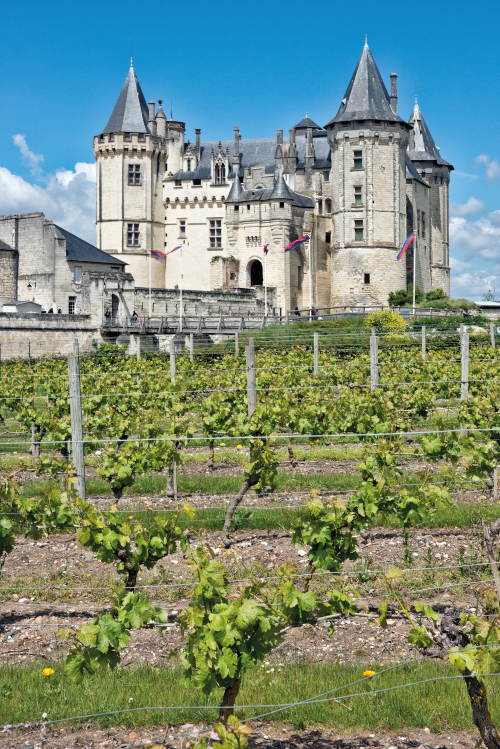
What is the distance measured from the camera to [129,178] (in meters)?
55.1

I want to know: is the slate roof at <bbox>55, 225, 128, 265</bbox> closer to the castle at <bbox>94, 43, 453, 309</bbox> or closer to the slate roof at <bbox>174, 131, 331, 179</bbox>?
the castle at <bbox>94, 43, 453, 309</bbox>

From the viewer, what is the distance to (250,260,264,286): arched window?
55.7 m

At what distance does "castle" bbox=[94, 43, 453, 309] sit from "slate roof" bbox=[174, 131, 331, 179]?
0.32 ft

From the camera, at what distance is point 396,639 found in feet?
17.2

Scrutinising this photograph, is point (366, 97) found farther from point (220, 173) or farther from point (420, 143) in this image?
point (420, 143)

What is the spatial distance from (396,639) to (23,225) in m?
45.2

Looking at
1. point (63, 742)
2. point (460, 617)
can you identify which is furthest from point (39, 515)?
point (460, 617)

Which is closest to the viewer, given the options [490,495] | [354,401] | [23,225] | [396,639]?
[396,639]

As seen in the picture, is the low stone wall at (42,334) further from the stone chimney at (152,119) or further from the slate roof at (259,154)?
the slate roof at (259,154)

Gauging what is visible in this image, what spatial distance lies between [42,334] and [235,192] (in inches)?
878

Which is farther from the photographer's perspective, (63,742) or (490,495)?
(490,495)

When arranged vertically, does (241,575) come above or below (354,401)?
below

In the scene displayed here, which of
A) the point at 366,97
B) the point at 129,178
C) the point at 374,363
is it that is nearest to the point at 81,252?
the point at 129,178

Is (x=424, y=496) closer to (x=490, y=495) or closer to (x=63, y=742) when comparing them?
(x=63, y=742)
